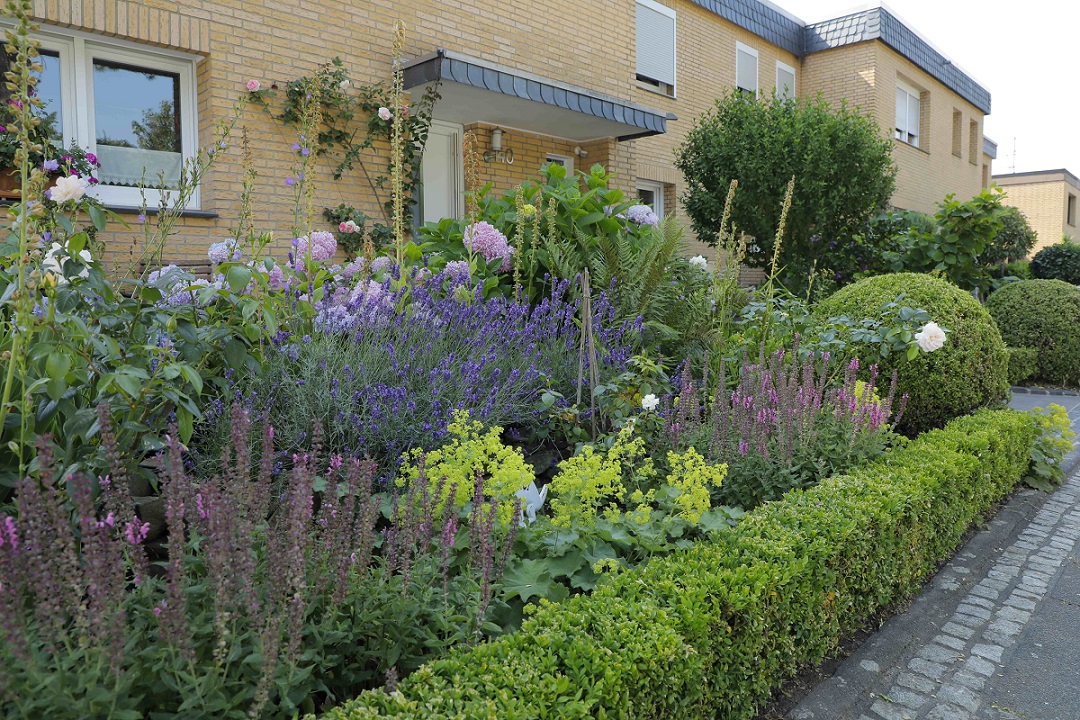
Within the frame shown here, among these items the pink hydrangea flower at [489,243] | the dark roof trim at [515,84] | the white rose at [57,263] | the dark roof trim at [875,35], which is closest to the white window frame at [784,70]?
the dark roof trim at [875,35]

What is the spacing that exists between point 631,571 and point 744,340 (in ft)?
10.5

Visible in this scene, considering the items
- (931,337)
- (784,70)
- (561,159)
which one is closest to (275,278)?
(931,337)

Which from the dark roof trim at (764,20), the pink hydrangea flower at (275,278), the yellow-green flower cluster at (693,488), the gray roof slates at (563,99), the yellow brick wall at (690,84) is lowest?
the yellow-green flower cluster at (693,488)

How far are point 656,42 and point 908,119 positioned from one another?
28.8 feet

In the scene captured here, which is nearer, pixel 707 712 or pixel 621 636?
pixel 621 636

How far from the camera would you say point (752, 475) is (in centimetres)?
340

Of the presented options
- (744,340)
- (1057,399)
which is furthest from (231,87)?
(1057,399)

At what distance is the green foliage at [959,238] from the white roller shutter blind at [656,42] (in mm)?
5307

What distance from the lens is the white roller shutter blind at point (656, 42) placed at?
12562mm

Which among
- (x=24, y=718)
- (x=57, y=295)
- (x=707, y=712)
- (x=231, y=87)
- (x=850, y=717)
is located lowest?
(x=850, y=717)

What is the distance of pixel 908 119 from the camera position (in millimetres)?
18172

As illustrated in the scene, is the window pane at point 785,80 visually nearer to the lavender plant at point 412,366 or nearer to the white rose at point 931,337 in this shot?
the white rose at point 931,337

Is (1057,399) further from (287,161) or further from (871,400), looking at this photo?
(287,161)

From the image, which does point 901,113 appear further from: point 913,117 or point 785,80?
point 785,80
